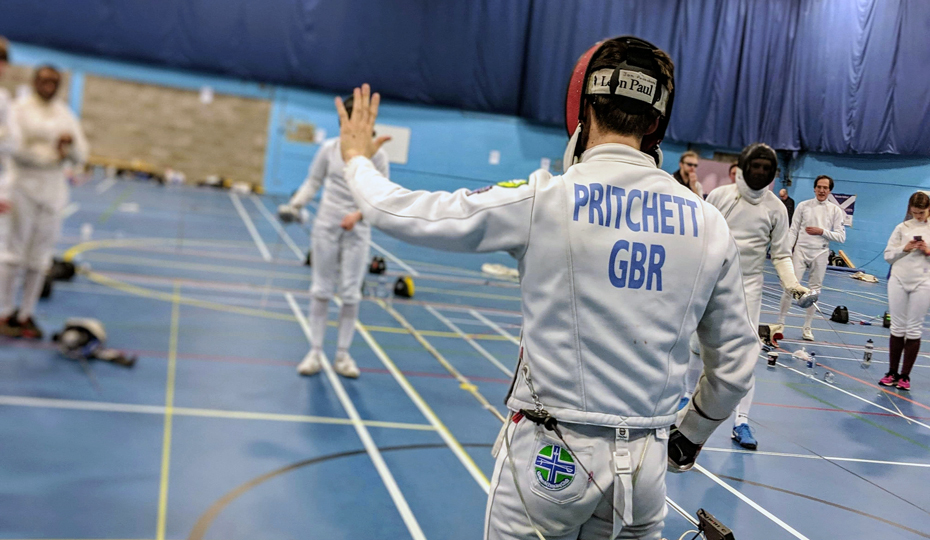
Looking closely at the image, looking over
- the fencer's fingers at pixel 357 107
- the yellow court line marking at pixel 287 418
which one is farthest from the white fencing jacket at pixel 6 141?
the yellow court line marking at pixel 287 418

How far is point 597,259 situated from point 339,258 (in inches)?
147

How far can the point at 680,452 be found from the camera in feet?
5.99

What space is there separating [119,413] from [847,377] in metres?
3.84

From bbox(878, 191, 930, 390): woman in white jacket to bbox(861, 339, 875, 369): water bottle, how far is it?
7 cm

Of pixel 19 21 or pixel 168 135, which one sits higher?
pixel 19 21

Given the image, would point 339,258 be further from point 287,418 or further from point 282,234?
point 282,234

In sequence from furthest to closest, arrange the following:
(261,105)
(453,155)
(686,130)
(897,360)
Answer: (261,105)
(453,155)
(686,130)
(897,360)

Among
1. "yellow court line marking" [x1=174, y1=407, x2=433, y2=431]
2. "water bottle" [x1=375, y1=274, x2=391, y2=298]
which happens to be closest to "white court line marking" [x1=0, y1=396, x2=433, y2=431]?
"yellow court line marking" [x1=174, y1=407, x2=433, y2=431]

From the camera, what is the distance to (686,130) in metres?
2.95

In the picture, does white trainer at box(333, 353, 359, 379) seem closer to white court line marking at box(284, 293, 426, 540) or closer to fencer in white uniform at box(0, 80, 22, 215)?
white court line marking at box(284, 293, 426, 540)

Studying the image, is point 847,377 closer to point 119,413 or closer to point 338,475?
point 338,475

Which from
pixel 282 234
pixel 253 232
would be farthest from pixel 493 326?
pixel 253 232

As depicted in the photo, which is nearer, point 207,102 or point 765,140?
point 765,140

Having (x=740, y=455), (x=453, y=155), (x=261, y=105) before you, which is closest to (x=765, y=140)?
(x=740, y=455)
